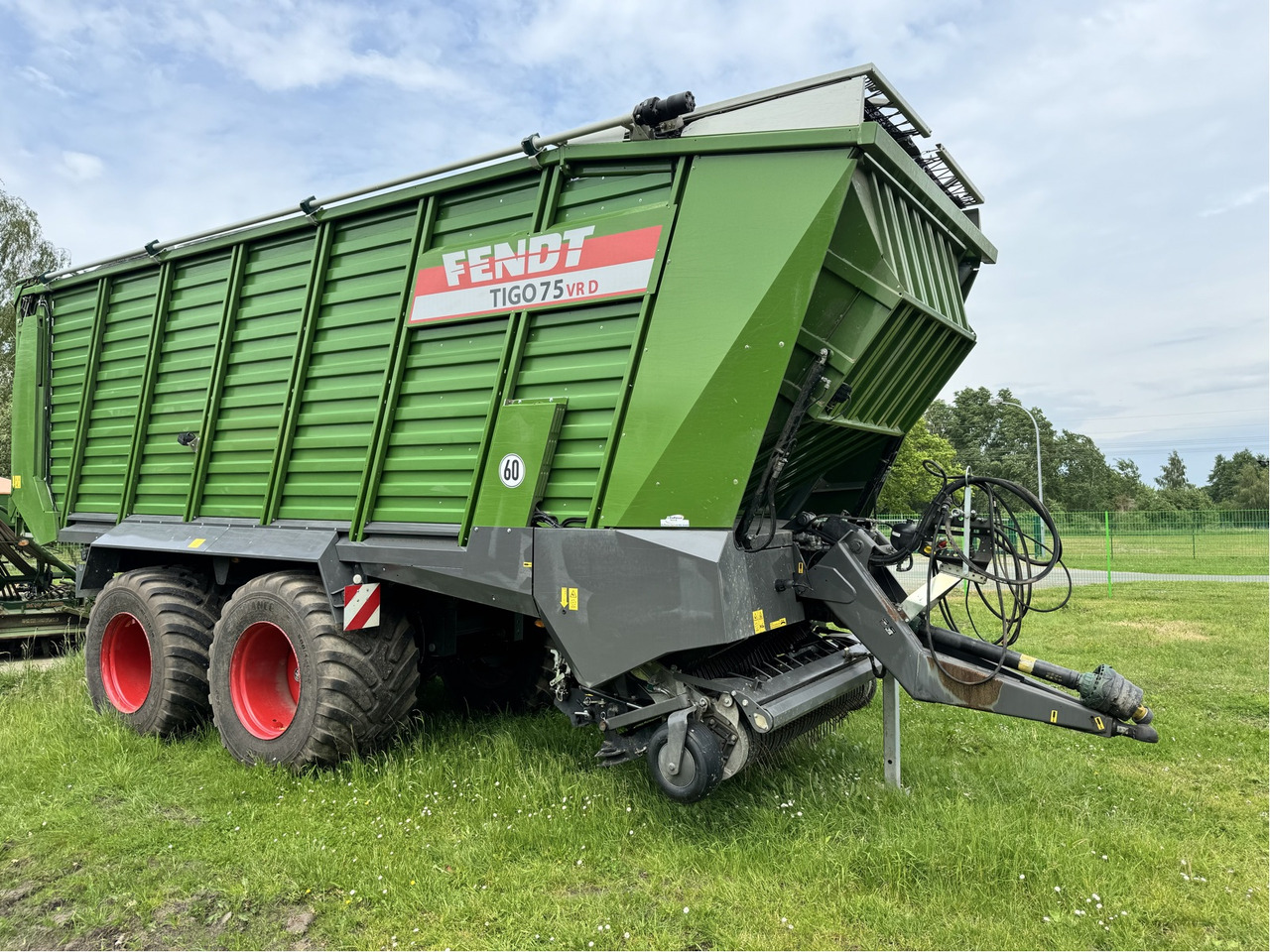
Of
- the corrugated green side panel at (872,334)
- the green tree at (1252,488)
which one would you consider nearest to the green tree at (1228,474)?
the green tree at (1252,488)

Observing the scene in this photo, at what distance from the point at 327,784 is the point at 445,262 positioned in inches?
113

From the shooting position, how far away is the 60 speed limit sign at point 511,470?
13.3ft

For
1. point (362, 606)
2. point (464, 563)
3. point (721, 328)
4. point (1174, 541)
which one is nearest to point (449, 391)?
point (464, 563)

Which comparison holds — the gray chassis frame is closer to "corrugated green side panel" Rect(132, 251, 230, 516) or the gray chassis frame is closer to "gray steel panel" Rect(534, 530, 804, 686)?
"gray steel panel" Rect(534, 530, 804, 686)

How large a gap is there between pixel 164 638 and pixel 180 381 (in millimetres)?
1754

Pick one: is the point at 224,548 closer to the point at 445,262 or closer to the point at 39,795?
the point at 39,795

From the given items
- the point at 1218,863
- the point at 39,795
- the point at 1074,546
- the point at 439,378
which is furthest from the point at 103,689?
the point at 1074,546

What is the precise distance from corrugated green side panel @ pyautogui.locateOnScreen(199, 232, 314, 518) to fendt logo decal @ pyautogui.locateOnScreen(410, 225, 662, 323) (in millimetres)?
1119

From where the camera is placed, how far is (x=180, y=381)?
18.8 ft

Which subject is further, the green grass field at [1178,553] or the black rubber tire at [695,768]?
the green grass field at [1178,553]

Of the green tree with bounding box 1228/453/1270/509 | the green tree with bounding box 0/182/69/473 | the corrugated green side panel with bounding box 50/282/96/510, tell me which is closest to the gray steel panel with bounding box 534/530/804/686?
the corrugated green side panel with bounding box 50/282/96/510

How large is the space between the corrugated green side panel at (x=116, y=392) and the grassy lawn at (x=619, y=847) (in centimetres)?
179

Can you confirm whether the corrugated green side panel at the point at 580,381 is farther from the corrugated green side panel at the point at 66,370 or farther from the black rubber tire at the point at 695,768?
the corrugated green side panel at the point at 66,370

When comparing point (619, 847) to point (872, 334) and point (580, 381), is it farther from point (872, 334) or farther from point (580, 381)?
point (872, 334)
